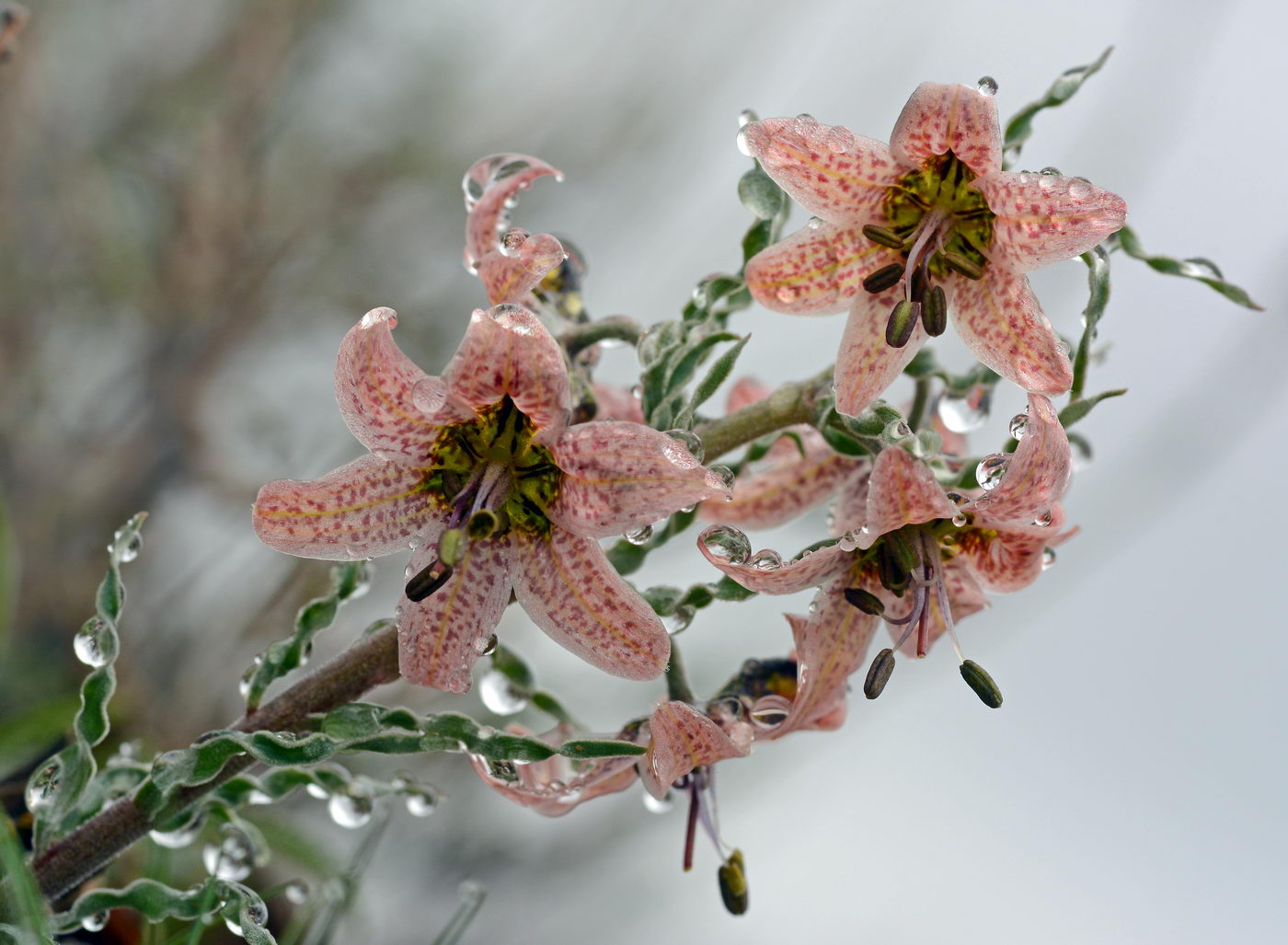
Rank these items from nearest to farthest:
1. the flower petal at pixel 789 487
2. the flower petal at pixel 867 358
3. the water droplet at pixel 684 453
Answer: the water droplet at pixel 684 453 → the flower petal at pixel 867 358 → the flower petal at pixel 789 487

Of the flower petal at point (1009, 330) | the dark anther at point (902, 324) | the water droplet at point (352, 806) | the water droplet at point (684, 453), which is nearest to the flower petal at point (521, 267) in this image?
the water droplet at point (684, 453)

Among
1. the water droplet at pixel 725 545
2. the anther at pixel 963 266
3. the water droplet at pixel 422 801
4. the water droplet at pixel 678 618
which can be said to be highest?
the anther at pixel 963 266

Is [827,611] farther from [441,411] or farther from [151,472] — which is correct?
[151,472]

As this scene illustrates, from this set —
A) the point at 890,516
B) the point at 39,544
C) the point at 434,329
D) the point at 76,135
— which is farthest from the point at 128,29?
the point at 890,516

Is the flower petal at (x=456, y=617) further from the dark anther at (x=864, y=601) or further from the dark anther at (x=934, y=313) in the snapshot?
the dark anther at (x=934, y=313)

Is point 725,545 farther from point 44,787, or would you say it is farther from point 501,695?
point 44,787

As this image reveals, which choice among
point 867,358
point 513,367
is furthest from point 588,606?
point 867,358
